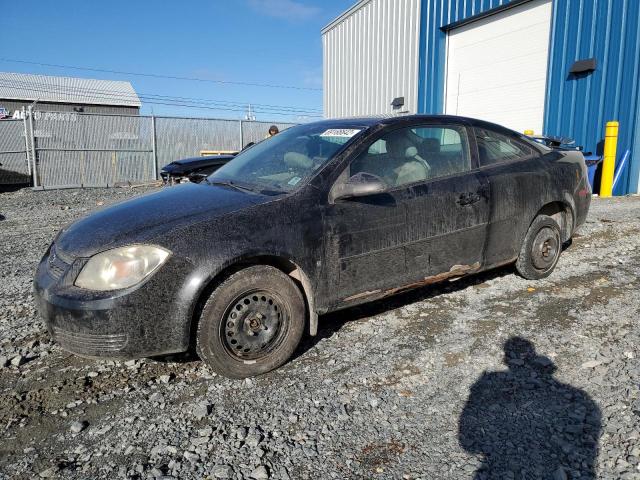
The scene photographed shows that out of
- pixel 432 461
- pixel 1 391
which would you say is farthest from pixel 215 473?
pixel 1 391

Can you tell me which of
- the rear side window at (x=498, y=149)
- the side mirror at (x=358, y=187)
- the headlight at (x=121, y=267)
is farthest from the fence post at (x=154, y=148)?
the headlight at (x=121, y=267)

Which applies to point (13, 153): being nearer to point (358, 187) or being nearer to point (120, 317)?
point (120, 317)

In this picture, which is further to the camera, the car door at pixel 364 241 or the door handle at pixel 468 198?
the door handle at pixel 468 198

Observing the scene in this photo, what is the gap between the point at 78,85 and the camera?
118 feet

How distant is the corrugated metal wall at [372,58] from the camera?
14.9 m

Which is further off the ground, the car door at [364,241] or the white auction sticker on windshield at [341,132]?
the white auction sticker on windshield at [341,132]

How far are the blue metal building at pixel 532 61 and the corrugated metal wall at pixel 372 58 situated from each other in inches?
1.5

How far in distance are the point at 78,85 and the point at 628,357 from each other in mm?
40282

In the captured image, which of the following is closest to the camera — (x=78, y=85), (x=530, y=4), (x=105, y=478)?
(x=105, y=478)

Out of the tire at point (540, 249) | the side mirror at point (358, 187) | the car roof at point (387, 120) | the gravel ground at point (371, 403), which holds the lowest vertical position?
the gravel ground at point (371, 403)

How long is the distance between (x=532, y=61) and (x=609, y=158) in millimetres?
3123

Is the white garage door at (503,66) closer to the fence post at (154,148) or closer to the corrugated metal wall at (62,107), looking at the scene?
the fence post at (154,148)

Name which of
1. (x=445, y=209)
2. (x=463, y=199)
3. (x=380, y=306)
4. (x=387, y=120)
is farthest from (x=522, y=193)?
(x=380, y=306)

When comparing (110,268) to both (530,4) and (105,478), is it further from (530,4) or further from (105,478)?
(530,4)
